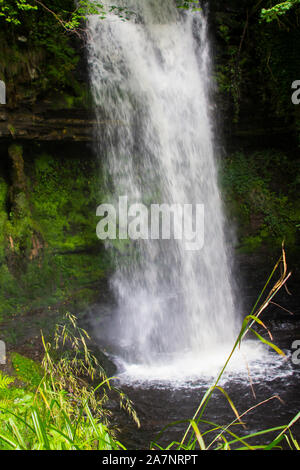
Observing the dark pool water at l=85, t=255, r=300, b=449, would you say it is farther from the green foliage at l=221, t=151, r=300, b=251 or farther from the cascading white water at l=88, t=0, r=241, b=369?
the green foliage at l=221, t=151, r=300, b=251

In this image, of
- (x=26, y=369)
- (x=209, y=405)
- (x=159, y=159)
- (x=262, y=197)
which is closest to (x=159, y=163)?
(x=159, y=159)

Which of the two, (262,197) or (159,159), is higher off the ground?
(159,159)

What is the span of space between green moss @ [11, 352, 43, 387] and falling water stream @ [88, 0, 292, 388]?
182 cm

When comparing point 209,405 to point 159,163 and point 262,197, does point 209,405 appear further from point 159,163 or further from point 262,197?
point 262,197

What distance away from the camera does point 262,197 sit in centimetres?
840

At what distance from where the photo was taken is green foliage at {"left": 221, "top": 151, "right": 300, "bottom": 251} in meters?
8.11

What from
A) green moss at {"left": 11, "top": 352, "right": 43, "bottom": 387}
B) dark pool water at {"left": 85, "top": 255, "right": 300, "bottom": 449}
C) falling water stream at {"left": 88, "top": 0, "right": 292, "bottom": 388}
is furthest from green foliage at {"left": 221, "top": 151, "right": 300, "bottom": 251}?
green moss at {"left": 11, "top": 352, "right": 43, "bottom": 387}

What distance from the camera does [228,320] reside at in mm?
7215

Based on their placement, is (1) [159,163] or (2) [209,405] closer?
(2) [209,405]

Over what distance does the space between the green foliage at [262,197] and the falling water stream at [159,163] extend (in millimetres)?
733

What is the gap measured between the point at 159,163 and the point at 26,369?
4.49 meters

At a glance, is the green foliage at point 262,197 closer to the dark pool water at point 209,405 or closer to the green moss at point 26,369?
the dark pool water at point 209,405

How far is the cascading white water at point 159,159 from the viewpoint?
6906mm

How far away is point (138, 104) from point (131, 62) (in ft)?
2.76
